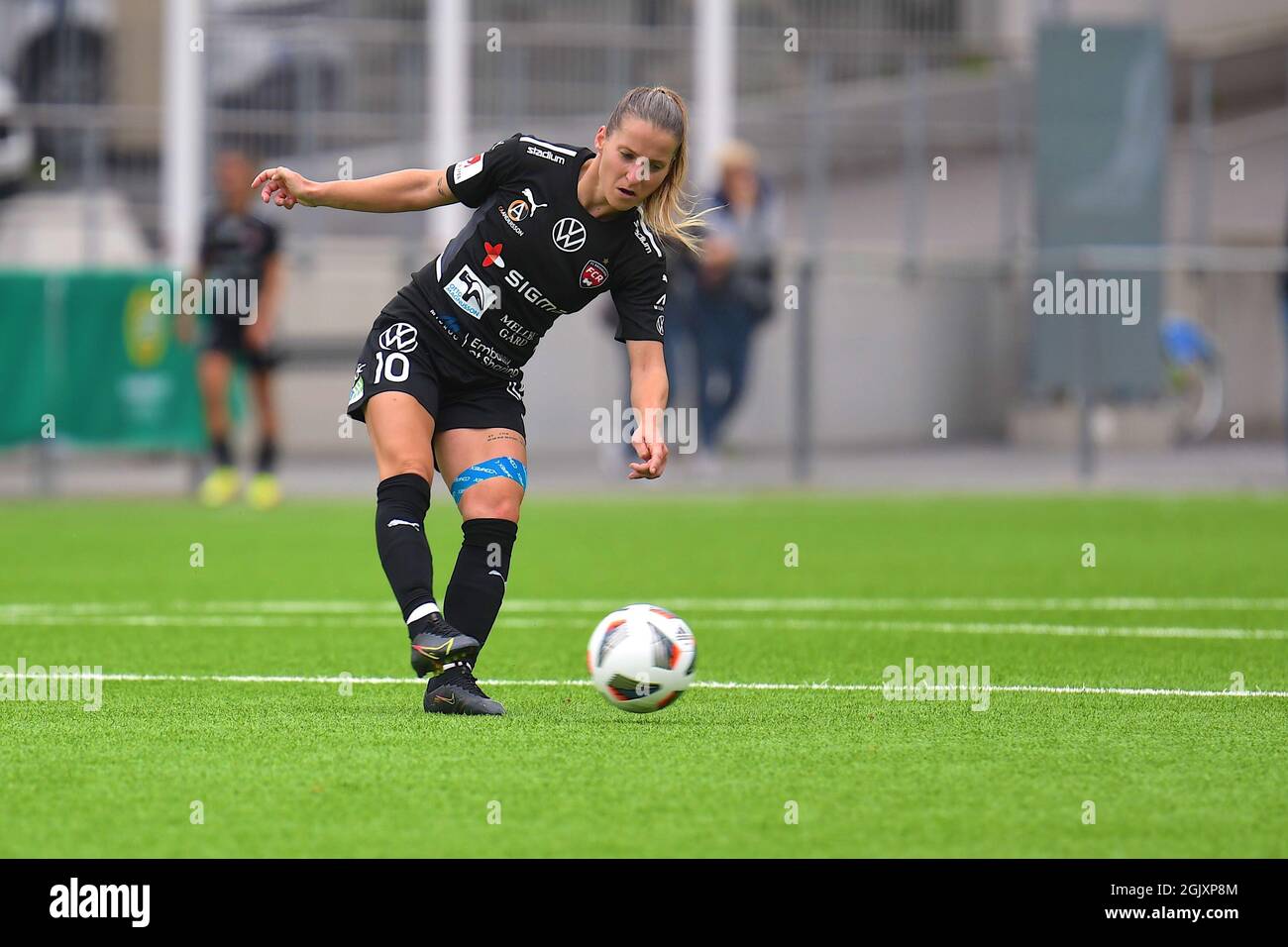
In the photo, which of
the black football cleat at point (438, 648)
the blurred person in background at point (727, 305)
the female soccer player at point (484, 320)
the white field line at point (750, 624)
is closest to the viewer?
the black football cleat at point (438, 648)

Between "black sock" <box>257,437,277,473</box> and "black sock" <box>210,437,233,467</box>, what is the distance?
13.7 inches

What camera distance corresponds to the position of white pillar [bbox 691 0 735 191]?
19969mm

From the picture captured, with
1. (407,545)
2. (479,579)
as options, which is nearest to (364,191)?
(407,545)

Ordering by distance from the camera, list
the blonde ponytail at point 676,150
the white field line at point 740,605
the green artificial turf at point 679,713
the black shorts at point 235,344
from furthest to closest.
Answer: the black shorts at point 235,344
the white field line at point 740,605
the blonde ponytail at point 676,150
the green artificial turf at point 679,713

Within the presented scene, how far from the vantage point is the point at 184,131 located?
19359mm

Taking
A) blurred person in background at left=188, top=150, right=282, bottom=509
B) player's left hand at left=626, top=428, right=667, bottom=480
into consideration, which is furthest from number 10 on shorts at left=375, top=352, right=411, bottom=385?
blurred person in background at left=188, top=150, right=282, bottom=509

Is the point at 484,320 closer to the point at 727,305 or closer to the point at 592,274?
the point at 592,274

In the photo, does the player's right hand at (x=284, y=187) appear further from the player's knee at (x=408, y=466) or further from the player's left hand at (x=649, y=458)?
the player's left hand at (x=649, y=458)

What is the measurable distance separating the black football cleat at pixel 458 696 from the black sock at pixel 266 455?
8.79 meters

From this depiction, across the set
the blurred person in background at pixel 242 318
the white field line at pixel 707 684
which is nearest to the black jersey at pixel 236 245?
the blurred person in background at pixel 242 318

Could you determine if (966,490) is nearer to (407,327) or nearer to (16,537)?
(16,537)

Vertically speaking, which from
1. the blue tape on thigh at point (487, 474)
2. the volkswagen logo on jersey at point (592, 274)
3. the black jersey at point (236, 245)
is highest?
the black jersey at point (236, 245)

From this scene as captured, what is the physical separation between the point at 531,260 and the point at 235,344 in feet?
29.0

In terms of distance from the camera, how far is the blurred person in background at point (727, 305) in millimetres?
16328
